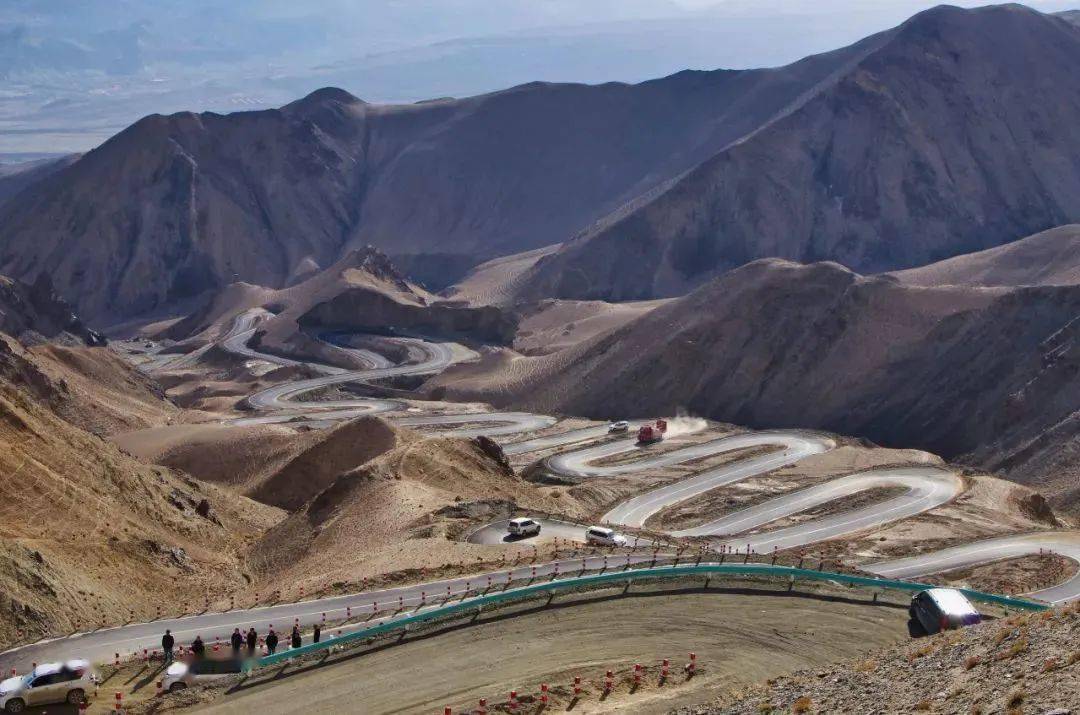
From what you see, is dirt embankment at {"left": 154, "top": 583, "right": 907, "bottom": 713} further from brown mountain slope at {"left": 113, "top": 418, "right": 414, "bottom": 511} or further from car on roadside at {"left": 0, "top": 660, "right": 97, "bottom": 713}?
brown mountain slope at {"left": 113, "top": 418, "right": 414, "bottom": 511}

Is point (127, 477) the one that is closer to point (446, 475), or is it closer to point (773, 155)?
point (446, 475)

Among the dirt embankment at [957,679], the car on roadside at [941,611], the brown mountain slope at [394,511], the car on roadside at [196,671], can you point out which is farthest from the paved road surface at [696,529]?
the dirt embankment at [957,679]

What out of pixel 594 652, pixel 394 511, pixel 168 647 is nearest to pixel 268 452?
A: pixel 394 511

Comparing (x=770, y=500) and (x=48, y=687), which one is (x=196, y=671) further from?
(x=770, y=500)

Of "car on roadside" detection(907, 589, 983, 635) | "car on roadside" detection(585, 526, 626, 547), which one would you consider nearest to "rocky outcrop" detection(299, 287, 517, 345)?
"car on roadside" detection(585, 526, 626, 547)

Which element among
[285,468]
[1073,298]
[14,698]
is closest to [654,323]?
[1073,298]
